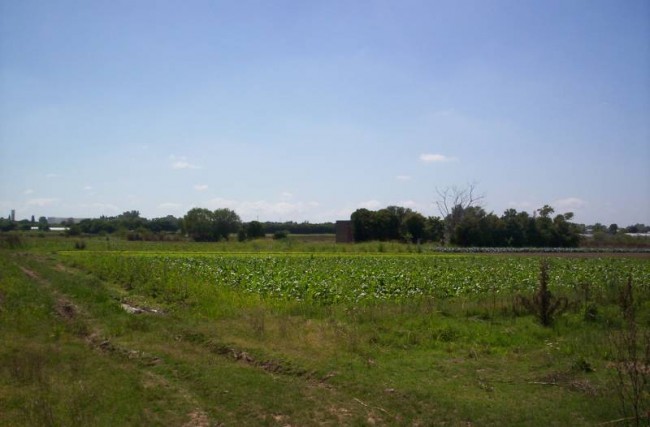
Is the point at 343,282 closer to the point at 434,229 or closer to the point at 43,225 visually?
the point at 434,229

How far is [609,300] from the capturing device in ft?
61.0

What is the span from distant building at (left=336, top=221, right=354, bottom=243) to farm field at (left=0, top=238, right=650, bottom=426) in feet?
Answer: 253

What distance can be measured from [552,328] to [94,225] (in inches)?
5113

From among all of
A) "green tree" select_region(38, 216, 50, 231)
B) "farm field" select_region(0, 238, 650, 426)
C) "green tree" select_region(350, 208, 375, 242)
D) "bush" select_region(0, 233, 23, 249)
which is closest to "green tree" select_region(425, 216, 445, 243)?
"green tree" select_region(350, 208, 375, 242)

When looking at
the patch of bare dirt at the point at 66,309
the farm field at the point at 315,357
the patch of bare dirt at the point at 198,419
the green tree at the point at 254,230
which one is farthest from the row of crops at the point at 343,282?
the green tree at the point at 254,230

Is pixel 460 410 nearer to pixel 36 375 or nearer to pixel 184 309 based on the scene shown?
pixel 36 375

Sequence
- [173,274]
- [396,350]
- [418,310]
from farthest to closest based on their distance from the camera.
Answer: [173,274]
[418,310]
[396,350]

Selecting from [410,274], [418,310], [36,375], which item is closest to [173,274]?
[410,274]

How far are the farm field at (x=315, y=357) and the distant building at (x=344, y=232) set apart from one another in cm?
7720

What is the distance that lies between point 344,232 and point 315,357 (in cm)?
9147

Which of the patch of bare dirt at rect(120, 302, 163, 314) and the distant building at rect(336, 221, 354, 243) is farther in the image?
the distant building at rect(336, 221, 354, 243)

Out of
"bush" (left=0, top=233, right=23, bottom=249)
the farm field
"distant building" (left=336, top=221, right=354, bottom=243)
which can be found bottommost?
the farm field

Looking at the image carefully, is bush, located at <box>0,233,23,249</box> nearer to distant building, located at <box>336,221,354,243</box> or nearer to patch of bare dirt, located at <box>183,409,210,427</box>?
distant building, located at <box>336,221,354,243</box>

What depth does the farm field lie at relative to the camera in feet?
26.9
